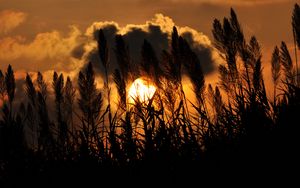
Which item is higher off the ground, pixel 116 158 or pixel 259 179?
pixel 116 158

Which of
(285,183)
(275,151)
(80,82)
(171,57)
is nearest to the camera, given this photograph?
(285,183)

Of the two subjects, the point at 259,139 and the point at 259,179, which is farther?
the point at 259,139

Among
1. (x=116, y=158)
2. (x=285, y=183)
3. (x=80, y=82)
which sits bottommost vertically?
(x=285, y=183)

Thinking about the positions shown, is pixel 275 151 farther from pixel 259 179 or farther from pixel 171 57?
pixel 171 57

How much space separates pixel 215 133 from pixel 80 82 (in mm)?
7796

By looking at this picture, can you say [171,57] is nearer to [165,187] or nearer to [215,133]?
[215,133]

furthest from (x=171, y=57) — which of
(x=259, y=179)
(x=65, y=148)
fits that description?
(x=259, y=179)

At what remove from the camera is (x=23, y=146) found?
379cm

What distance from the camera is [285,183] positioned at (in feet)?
7.42

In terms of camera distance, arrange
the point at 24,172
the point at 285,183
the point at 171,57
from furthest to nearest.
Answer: the point at 171,57 → the point at 24,172 → the point at 285,183

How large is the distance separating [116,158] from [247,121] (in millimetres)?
1046

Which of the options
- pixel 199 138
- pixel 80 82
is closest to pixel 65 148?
pixel 199 138

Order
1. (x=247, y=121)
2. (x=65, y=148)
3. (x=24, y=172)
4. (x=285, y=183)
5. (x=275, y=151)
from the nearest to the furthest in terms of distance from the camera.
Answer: (x=285, y=183), (x=275, y=151), (x=247, y=121), (x=24, y=172), (x=65, y=148)

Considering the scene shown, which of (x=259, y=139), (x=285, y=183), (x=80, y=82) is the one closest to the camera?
(x=285, y=183)
